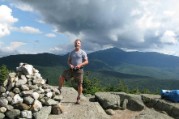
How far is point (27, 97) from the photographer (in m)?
17.3

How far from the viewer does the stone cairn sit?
16.7m

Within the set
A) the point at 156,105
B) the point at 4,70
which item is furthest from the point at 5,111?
the point at 4,70

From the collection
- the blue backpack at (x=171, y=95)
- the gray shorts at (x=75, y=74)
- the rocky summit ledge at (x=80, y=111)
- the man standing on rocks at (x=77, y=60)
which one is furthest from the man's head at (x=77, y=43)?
the blue backpack at (x=171, y=95)

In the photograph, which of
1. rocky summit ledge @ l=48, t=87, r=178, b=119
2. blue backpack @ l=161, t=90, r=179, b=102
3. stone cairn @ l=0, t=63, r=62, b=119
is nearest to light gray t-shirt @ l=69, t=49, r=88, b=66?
stone cairn @ l=0, t=63, r=62, b=119

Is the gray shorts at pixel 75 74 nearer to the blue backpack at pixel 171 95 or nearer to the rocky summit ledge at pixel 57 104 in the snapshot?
the rocky summit ledge at pixel 57 104

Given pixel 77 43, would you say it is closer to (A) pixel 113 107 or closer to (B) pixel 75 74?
(B) pixel 75 74

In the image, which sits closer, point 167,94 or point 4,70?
point 167,94

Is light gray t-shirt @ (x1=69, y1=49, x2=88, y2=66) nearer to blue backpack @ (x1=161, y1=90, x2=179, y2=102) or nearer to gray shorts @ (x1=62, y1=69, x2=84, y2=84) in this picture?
gray shorts @ (x1=62, y1=69, x2=84, y2=84)

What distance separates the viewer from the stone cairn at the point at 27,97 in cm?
1672

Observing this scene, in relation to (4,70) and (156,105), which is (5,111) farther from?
(4,70)

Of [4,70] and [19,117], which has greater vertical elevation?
[4,70]

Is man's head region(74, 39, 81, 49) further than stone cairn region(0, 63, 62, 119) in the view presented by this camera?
Yes

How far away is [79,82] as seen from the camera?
18.9 metres

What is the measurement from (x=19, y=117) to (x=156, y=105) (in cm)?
1108
